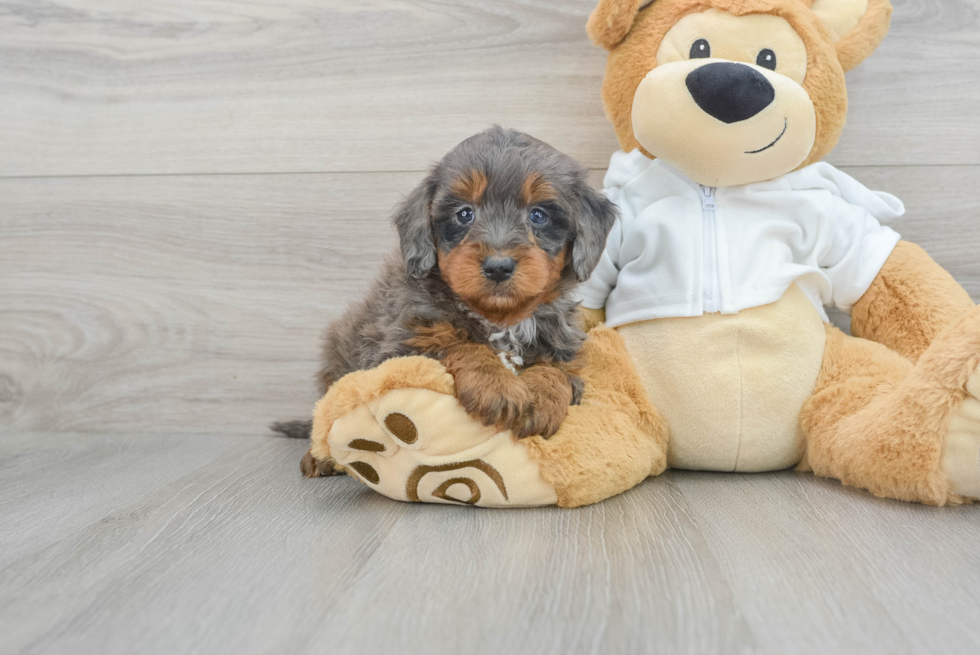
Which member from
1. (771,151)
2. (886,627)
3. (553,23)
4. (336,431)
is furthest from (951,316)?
(336,431)

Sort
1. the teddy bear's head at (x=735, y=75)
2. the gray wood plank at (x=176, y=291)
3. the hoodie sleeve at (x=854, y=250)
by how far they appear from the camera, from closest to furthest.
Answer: the teddy bear's head at (x=735, y=75) → the hoodie sleeve at (x=854, y=250) → the gray wood plank at (x=176, y=291)

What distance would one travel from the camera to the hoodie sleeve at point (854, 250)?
179cm

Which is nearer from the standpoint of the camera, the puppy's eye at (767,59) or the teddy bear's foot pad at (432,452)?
the teddy bear's foot pad at (432,452)

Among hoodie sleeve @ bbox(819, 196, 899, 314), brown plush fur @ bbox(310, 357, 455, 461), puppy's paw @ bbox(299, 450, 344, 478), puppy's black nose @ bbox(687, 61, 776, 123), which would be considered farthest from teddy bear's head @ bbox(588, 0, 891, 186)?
puppy's paw @ bbox(299, 450, 344, 478)

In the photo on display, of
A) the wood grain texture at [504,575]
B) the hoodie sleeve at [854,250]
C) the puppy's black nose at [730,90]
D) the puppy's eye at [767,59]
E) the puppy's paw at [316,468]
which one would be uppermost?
the puppy's eye at [767,59]

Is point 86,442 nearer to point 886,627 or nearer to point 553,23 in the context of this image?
point 553,23

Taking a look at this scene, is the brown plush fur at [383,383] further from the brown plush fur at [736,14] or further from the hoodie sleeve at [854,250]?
the hoodie sleeve at [854,250]

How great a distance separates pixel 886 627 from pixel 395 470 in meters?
0.91

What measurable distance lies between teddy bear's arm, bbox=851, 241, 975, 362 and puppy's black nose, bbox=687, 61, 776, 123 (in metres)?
0.59

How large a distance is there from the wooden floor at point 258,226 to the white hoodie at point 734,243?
1.12 feet

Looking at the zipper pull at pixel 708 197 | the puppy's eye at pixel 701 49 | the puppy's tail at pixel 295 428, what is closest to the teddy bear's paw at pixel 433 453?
the puppy's tail at pixel 295 428

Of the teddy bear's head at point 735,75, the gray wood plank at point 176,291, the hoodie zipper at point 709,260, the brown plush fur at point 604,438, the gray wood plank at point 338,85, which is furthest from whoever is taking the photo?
the gray wood plank at point 176,291

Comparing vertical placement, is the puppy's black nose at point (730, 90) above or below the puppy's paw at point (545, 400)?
above

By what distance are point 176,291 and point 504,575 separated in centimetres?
162
